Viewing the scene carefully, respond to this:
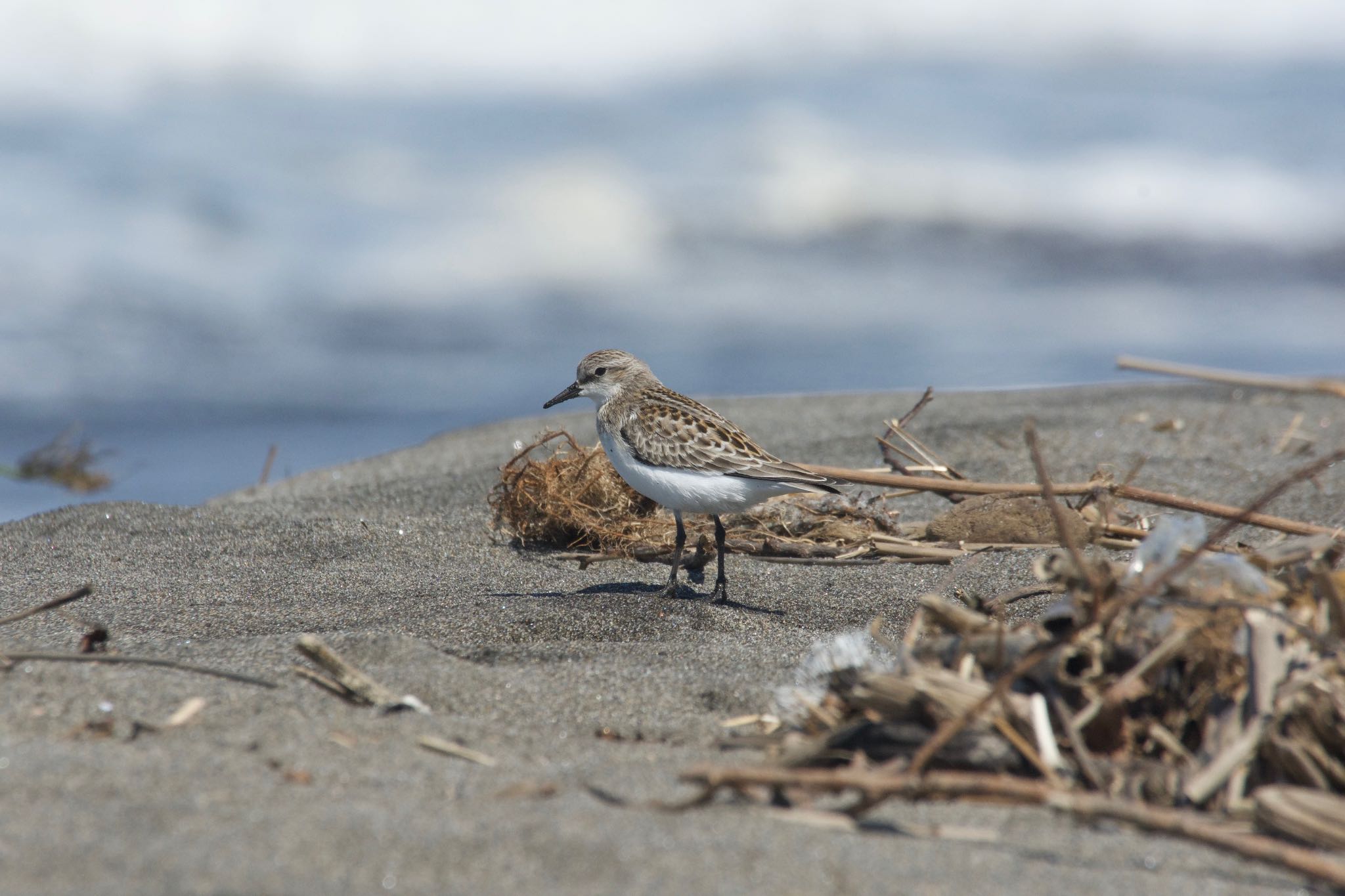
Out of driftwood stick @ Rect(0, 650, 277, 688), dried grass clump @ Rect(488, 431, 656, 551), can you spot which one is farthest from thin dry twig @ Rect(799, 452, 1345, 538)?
driftwood stick @ Rect(0, 650, 277, 688)

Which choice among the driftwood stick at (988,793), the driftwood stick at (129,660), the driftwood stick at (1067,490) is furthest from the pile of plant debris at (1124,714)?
the driftwood stick at (129,660)

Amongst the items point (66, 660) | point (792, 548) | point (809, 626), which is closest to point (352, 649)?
point (66, 660)

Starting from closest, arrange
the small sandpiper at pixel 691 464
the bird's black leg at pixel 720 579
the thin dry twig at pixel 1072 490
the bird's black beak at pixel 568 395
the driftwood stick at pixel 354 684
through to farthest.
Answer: the driftwood stick at pixel 354 684
the thin dry twig at pixel 1072 490
the bird's black leg at pixel 720 579
the small sandpiper at pixel 691 464
the bird's black beak at pixel 568 395

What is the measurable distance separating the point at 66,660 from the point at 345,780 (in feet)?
3.48

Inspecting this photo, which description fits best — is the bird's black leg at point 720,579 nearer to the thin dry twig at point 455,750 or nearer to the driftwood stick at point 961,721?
the thin dry twig at point 455,750

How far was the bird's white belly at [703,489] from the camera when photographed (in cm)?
489

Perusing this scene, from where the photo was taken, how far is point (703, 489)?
489cm

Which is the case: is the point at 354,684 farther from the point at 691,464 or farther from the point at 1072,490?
the point at 1072,490

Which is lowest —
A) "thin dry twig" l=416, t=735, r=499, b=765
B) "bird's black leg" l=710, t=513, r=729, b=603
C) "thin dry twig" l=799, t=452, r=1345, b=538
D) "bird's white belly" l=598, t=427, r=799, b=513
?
"bird's black leg" l=710, t=513, r=729, b=603

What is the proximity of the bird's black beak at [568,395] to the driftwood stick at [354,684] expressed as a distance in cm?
287

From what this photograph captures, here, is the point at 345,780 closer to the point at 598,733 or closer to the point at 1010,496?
the point at 598,733

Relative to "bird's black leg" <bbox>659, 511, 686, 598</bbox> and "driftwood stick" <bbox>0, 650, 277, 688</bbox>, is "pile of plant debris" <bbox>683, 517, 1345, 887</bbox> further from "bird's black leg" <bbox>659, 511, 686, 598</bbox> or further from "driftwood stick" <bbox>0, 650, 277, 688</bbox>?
"bird's black leg" <bbox>659, 511, 686, 598</bbox>

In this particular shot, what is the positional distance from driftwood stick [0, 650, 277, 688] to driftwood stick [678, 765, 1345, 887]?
127 cm

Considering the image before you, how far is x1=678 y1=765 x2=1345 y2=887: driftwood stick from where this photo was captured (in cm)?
214
